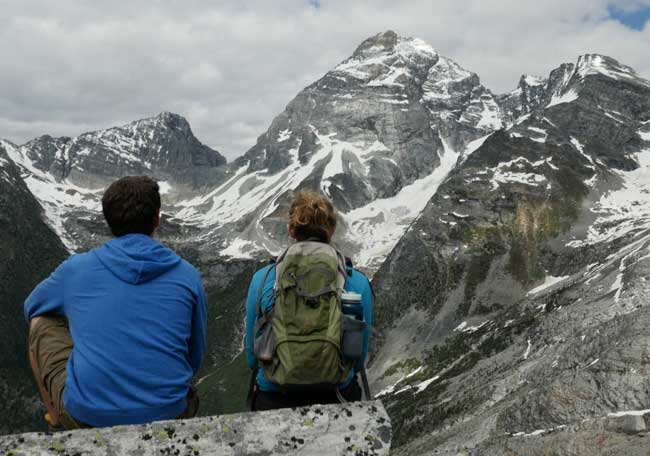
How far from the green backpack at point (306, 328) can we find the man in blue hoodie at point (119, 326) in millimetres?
1162

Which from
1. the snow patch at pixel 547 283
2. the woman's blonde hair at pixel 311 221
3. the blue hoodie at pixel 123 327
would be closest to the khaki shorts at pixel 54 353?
the blue hoodie at pixel 123 327

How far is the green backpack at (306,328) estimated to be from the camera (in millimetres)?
7473

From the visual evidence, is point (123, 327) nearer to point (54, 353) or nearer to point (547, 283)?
point (54, 353)

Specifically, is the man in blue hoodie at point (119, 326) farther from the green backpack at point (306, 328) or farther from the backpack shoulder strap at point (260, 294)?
the backpack shoulder strap at point (260, 294)

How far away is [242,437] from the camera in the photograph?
18.6 ft

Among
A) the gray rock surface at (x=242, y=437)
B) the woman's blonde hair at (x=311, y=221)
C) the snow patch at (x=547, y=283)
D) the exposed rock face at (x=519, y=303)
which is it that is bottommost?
the snow patch at (x=547, y=283)

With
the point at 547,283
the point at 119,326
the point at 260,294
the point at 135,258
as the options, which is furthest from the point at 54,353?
the point at 547,283

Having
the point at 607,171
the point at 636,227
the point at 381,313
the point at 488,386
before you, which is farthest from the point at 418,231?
the point at 488,386

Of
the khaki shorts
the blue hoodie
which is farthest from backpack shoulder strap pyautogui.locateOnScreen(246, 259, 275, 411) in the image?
the khaki shorts

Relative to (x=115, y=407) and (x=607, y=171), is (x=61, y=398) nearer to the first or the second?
(x=115, y=407)

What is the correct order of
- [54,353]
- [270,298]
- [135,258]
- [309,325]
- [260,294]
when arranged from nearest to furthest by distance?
[135,258], [54,353], [309,325], [270,298], [260,294]

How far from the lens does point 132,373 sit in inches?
250

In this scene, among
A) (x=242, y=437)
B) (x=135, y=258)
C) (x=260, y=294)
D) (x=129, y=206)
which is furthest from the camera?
(x=260, y=294)

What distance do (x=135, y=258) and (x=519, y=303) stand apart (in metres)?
135
